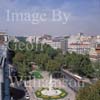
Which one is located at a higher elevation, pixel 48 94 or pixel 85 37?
pixel 85 37

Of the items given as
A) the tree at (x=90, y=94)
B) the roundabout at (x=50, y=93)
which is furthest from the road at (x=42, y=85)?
the tree at (x=90, y=94)

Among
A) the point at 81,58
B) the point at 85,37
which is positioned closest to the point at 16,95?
the point at 81,58

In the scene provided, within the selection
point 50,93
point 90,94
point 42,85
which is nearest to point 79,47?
point 42,85

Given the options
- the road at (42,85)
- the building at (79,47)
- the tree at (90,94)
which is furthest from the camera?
the building at (79,47)

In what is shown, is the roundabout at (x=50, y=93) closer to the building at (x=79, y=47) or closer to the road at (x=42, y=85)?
the road at (x=42, y=85)

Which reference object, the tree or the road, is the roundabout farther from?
the tree

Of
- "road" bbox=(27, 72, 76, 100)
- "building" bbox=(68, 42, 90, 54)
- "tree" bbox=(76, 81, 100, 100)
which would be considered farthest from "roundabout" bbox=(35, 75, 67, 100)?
"building" bbox=(68, 42, 90, 54)

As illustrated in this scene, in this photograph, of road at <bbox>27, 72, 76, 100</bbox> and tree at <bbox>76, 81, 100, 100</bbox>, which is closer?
tree at <bbox>76, 81, 100, 100</bbox>

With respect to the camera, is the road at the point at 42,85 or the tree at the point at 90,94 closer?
the tree at the point at 90,94

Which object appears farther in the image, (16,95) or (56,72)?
(56,72)

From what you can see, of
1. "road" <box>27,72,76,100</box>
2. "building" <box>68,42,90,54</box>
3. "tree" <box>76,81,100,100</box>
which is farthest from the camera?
→ "building" <box>68,42,90,54</box>

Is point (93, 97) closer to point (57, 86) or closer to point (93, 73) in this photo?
point (57, 86)
